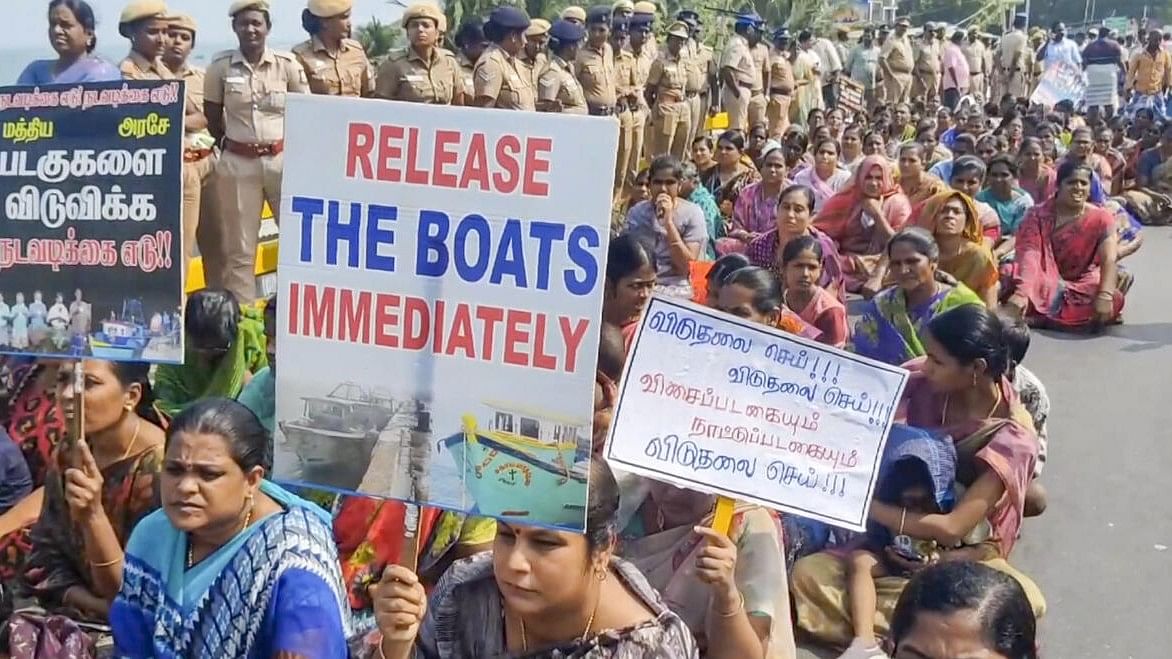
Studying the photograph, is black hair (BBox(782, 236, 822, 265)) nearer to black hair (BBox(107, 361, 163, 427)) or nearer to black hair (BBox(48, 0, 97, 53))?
black hair (BBox(107, 361, 163, 427))

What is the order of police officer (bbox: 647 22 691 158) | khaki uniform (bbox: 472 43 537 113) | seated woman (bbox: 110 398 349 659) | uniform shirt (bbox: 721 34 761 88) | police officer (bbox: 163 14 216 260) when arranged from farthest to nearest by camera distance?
uniform shirt (bbox: 721 34 761 88) < police officer (bbox: 647 22 691 158) < khaki uniform (bbox: 472 43 537 113) < police officer (bbox: 163 14 216 260) < seated woman (bbox: 110 398 349 659)

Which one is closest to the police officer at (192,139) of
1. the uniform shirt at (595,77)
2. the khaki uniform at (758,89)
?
the uniform shirt at (595,77)

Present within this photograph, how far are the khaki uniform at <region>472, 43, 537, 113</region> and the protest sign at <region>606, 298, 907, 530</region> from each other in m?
6.56

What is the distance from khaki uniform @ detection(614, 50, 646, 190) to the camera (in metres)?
10.4

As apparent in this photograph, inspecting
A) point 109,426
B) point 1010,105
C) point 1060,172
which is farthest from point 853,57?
point 109,426

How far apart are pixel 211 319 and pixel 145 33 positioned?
8.18 feet

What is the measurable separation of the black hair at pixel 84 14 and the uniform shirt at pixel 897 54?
13.0 m

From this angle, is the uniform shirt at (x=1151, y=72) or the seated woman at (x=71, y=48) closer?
the seated woman at (x=71, y=48)

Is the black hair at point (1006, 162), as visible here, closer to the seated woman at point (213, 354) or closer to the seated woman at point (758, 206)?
the seated woman at point (758, 206)

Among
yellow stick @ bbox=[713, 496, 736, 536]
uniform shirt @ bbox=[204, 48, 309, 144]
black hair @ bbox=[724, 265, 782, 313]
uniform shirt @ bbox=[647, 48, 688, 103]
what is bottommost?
yellow stick @ bbox=[713, 496, 736, 536]

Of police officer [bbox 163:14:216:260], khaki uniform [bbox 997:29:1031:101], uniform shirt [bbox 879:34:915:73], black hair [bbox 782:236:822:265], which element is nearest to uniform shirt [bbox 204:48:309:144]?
police officer [bbox 163:14:216:260]

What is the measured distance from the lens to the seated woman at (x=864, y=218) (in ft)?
25.9

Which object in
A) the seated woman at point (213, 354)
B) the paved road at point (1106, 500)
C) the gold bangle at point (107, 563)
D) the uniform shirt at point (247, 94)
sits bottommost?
the paved road at point (1106, 500)

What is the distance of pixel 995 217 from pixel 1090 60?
38.7ft
